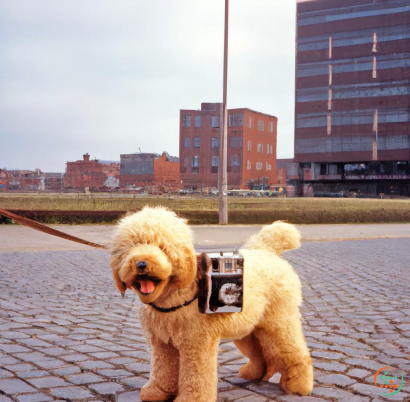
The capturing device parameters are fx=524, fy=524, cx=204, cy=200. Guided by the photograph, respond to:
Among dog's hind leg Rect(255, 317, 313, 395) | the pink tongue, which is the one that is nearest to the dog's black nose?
the pink tongue

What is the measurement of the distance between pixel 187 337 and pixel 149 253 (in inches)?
25.0

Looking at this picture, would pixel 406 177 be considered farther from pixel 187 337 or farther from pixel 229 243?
pixel 187 337

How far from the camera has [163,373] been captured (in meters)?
3.15

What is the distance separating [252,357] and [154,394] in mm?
792

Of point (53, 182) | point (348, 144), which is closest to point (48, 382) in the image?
point (53, 182)

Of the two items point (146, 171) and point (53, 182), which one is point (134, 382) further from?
point (146, 171)

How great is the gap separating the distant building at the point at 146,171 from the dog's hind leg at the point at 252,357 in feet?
160

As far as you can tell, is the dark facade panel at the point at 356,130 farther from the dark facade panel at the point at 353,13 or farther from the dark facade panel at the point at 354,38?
the dark facade panel at the point at 353,13

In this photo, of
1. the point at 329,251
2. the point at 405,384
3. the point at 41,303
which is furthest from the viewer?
the point at 329,251

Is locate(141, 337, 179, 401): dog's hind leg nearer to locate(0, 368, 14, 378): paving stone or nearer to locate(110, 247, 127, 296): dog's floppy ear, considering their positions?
locate(110, 247, 127, 296): dog's floppy ear

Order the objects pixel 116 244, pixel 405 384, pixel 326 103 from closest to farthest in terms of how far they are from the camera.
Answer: pixel 116 244 < pixel 405 384 < pixel 326 103

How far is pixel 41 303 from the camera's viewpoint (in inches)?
260

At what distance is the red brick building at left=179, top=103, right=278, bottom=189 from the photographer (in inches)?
2579

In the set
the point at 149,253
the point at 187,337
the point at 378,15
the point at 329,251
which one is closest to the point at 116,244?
the point at 149,253
